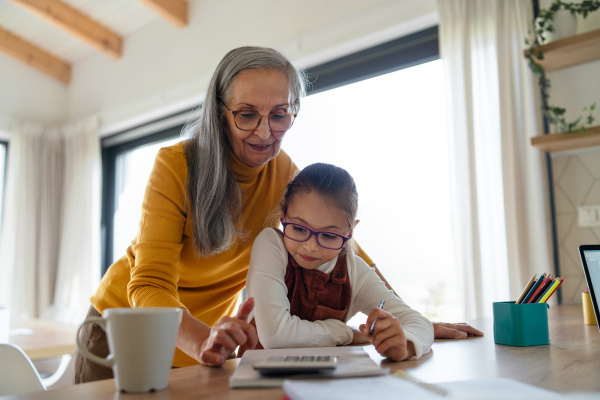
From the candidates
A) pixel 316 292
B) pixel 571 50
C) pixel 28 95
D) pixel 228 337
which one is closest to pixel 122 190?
pixel 28 95

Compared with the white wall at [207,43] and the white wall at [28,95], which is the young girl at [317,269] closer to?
the white wall at [207,43]

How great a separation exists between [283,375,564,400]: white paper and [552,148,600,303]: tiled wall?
1.73 m

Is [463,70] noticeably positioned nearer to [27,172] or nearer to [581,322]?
[581,322]

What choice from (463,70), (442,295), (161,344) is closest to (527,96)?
(463,70)

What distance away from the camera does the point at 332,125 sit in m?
3.21

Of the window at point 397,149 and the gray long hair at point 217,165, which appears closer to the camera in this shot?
the gray long hair at point 217,165

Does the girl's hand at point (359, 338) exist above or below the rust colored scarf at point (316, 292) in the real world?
below

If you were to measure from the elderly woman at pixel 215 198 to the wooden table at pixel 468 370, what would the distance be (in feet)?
0.56

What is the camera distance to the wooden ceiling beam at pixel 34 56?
465 centimetres

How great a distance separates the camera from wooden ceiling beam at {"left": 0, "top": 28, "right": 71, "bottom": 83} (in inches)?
183

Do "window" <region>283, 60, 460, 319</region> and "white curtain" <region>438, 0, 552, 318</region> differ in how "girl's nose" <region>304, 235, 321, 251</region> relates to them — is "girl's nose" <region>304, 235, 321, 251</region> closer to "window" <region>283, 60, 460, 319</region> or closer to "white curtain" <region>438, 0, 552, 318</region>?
"white curtain" <region>438, 0, 552, 318</region>

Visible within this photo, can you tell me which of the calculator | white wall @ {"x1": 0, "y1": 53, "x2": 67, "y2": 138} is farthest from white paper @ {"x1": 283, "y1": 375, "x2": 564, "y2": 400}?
white wall @ {"x1": 0, "y1": 53, "x2": 67, "y2": 138}

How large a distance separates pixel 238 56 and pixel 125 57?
3.74 metres

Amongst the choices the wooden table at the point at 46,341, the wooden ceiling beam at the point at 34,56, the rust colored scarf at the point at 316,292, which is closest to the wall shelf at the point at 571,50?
the rust colored scarf at the point at 316,292
